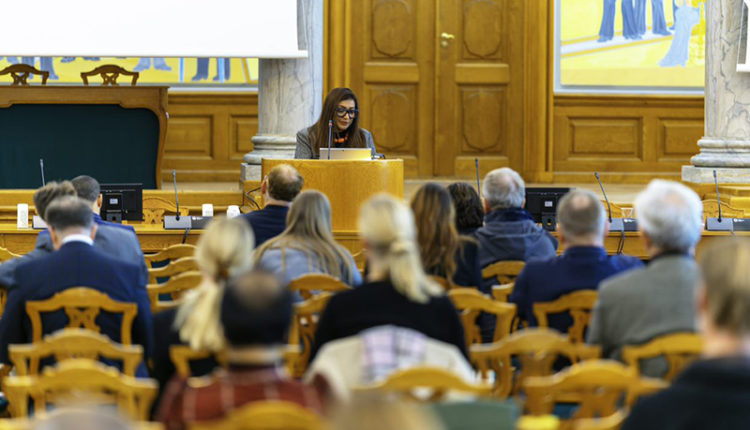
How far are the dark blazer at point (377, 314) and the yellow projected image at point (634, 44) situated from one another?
9.54 metres

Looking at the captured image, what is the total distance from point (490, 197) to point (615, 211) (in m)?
3.16

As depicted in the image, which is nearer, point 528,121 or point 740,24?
point 740,24

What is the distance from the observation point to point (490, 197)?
5934mm

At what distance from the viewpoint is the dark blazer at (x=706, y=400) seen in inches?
94.7

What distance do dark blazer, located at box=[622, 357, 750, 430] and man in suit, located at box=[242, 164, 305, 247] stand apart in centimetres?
359

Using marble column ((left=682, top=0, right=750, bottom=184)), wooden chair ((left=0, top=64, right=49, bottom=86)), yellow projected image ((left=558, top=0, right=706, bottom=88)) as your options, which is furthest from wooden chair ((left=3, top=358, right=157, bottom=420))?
yellow projected image ((left=558, top=0, right=706, bottom=88))

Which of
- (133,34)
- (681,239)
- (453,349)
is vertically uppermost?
(133,34)

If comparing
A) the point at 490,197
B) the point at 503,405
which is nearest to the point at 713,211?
the point at 490,197

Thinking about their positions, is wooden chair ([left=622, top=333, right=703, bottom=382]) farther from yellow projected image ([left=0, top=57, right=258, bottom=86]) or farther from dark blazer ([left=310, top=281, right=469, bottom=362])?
yellow projected image ([left=0, top=57, right=258, bottom=86])

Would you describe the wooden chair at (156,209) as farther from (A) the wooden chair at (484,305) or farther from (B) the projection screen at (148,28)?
(A) the wooden chair at (484,305)

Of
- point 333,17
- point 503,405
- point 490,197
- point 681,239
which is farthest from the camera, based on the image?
point 333,17

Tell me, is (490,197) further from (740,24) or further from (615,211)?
(740,24)

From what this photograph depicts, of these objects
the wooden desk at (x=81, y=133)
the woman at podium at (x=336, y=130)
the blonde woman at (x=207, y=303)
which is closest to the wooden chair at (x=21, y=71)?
the wooden desk at (x=81, y=133)

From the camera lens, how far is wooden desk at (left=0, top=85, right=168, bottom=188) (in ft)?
34.3
